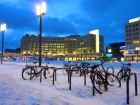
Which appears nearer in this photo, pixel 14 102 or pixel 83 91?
Result: pixel 14 102

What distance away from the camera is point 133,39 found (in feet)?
490

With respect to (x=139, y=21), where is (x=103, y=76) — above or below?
below

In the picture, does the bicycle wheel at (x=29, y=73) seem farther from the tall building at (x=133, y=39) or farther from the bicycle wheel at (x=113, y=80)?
the tall building at (x=133, y=39)

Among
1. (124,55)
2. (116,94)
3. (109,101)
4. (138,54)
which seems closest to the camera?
(109,101)

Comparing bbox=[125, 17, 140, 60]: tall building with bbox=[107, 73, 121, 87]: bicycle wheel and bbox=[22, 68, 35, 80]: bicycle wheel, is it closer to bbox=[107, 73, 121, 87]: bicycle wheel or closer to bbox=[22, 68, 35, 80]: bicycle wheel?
bbox=[22, 68, 35, 80]: bicycle wheel

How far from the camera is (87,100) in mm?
9523

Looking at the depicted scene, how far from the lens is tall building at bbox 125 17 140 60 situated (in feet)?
475

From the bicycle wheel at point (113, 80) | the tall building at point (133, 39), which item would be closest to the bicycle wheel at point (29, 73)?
the bicycle wheel at point (113, 80)

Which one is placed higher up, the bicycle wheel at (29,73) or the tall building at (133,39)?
the tall building at (133,39)

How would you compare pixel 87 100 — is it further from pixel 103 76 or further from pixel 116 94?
pixel 103 76

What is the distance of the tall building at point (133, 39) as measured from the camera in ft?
475

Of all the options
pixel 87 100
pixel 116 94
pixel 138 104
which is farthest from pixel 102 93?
pixel 138 104

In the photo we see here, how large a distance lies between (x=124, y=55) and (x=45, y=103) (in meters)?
147

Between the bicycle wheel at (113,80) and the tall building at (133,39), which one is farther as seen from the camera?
the tall building at (133,39)
